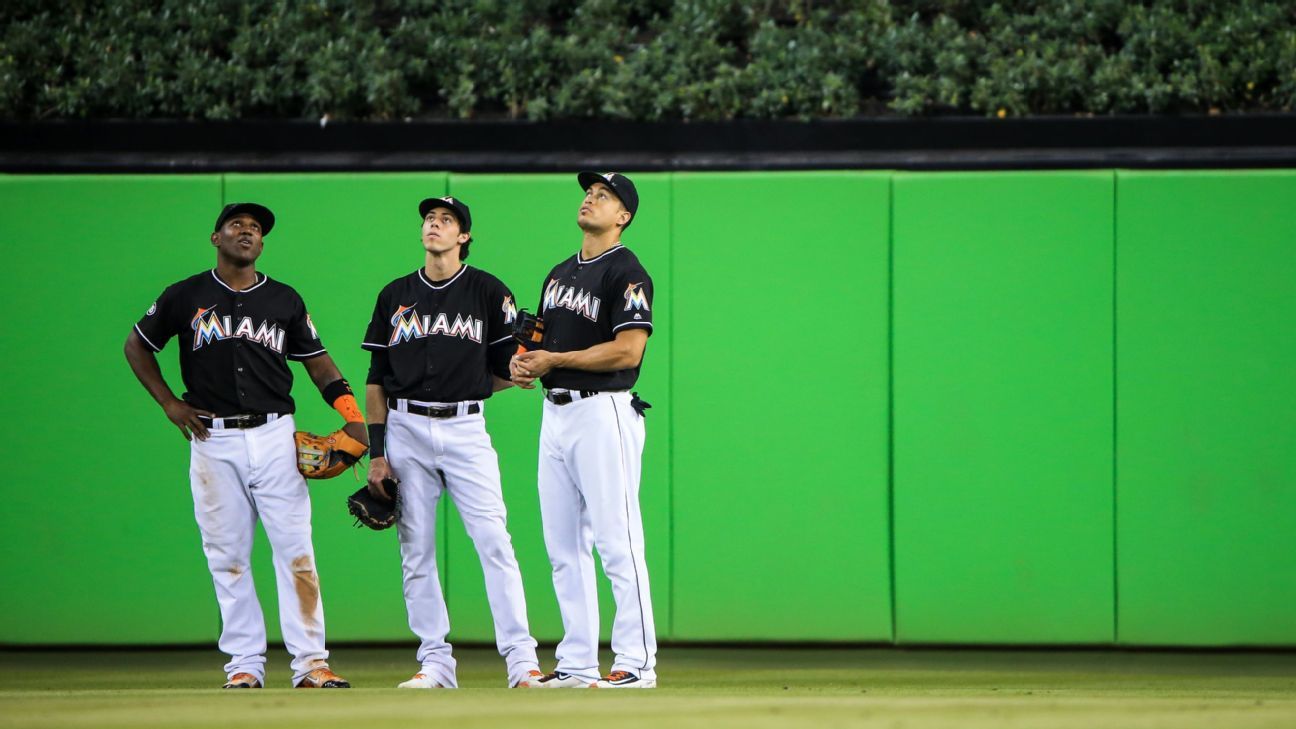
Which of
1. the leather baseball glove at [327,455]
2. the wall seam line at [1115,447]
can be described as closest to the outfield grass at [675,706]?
the wall seam line at [1115,447]

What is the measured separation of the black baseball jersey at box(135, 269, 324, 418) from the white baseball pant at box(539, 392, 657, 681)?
1.03 meters

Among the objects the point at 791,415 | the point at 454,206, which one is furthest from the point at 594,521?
the point at 791,415

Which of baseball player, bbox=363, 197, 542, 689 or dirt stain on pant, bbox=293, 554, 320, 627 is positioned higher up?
baseball player, bbox=363, 197, 542, 689

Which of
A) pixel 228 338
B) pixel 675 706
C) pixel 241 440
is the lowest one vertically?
pixel 675 706

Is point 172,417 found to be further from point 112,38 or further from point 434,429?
point 112,38

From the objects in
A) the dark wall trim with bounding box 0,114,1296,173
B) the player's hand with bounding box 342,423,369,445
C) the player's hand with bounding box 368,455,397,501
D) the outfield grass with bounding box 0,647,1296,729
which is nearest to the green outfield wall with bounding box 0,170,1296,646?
the dark wall trim with bounding box 0,114,1296,173

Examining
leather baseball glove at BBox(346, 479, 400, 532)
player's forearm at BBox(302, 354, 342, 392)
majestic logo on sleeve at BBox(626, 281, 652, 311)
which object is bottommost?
leather baseball glove at BBox(346, 479, 400, 532)

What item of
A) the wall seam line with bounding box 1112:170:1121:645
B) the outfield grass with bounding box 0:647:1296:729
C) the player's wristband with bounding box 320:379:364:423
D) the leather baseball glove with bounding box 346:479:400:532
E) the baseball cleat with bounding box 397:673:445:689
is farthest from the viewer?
the wall seam line with bounding box 1112:170:1121:645

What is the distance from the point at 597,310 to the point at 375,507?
1.07 metres

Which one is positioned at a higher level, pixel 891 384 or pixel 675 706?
pixel 891 384

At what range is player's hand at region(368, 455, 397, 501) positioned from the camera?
4430 millimetres

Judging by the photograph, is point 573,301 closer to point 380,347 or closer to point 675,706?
point 380,347

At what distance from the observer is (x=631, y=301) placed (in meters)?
4.17

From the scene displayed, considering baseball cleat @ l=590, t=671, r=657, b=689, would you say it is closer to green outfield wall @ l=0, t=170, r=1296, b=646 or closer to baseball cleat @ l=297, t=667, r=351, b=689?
baseball cleat @ l=297, t=667, r=351, b=689
